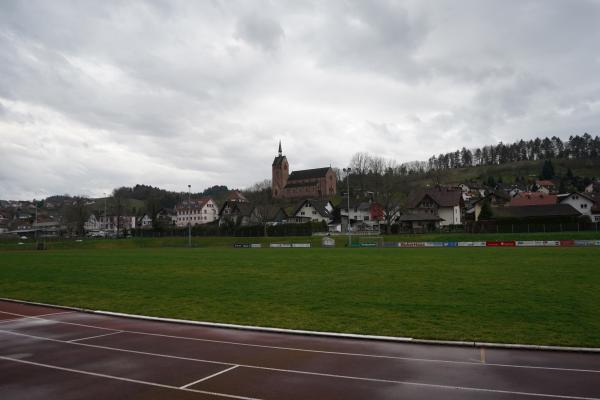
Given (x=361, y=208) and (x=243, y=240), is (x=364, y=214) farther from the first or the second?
(x=243, y=240)

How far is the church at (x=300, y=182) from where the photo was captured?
153 metres

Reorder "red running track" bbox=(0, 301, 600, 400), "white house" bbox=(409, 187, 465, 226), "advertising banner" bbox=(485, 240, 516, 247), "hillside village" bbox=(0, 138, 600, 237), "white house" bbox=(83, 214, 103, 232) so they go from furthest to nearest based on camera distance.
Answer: "white house" bbox=(83, 214, 103, 232) → "white house" bbox=(409, 187, 465, 226) → "hillside village" bbox=(0, 138, 600, 237) → "advertising banner" bbox=(485, 240, 516, 247) → "red running track" bbox=(0, 301, 600, 400)

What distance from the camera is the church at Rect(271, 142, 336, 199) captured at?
153250mm

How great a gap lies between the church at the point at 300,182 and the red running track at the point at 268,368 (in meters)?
136

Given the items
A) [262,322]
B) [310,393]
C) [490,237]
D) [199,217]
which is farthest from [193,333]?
[199,217]

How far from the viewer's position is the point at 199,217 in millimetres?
154000

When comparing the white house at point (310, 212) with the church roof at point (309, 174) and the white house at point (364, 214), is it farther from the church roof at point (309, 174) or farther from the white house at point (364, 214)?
the church roof at point (309, 174)

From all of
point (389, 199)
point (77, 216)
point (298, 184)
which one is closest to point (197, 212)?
point (298, 184)

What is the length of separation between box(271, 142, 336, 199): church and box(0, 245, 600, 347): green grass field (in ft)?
396

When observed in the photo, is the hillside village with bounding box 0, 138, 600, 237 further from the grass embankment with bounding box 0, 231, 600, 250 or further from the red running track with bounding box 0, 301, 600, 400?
the red running track with bounding box 0, 301, 600, 400

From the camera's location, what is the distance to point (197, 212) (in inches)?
6073

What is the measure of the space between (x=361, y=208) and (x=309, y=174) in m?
45.5

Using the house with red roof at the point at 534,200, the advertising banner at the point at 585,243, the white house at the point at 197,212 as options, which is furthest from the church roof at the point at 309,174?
the advertising banner at the point at 585,243

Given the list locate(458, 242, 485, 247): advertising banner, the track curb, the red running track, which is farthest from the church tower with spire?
the red running track
